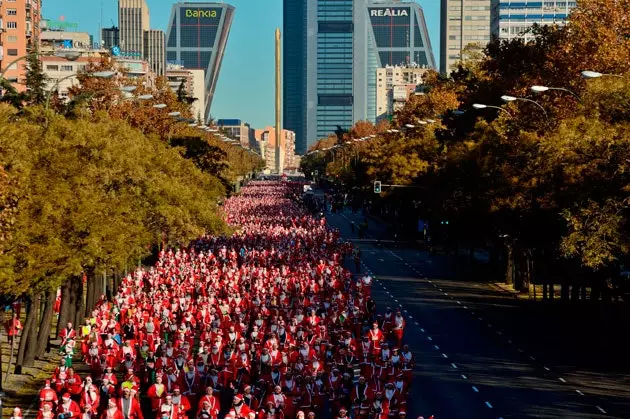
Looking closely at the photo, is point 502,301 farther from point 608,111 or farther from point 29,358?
point 29,358

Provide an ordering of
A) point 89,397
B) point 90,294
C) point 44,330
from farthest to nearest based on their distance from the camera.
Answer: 1. point 90,294
2. point 44,330
3. point 89,397

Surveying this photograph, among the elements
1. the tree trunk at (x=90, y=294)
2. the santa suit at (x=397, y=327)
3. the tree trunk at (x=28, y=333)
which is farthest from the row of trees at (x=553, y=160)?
the tree trunk at (x=90, y=294)

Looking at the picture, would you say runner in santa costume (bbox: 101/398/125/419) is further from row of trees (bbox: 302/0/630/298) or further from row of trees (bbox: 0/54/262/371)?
row of trees (bbox: 302/0/630/298)


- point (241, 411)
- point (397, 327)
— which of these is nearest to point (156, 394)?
point (241, 411)

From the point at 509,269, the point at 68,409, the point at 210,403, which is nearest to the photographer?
the point at 210,403

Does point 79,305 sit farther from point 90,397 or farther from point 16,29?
point 16,29

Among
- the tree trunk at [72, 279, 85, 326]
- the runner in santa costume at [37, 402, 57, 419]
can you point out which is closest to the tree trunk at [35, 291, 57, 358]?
the tree trunk at [72, 279, 85, 326]

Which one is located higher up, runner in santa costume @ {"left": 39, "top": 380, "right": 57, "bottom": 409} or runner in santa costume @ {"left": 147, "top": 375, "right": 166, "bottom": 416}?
runner in santa costume @ {"left": 39, "top": 380, "right": 57, "bottom": 409}
